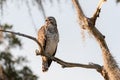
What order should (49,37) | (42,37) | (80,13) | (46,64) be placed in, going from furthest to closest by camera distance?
(49,37) → (42,37) → (46,64) → (80,13)

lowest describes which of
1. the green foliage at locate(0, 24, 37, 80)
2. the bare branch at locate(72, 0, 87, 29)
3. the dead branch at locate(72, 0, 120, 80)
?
the green foliage at locate(0, 24, 37, 80)

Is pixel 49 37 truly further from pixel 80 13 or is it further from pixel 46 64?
pixel 80 13

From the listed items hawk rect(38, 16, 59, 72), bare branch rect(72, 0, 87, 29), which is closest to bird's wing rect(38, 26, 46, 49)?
hawk rect(38, 16, 59, 72)

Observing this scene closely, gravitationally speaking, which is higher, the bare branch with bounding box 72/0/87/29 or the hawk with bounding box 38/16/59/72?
the bare branch with bounding box 72/0/87/29

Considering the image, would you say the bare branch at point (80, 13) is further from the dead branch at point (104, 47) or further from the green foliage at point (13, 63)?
the green foliage at point (13, 63)

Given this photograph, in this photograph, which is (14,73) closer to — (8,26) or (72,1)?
(8,26)

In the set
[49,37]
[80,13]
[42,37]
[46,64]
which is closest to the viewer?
[80,13]

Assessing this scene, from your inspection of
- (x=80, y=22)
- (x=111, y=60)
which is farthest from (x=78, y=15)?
(x=111, y=60)

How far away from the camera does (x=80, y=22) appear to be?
5344 mm

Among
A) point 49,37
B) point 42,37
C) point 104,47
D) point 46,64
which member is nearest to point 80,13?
point 104,47

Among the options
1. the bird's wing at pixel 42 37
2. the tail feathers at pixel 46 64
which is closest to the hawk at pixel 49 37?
the bird's wing at pixel 42 37

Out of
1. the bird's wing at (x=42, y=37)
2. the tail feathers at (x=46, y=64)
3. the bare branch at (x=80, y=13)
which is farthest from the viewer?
the bird's wing at (x=42, y=37)

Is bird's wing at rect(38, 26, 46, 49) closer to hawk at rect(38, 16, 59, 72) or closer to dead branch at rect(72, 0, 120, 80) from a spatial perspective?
hawk at rect(38, 16, 59, 72)

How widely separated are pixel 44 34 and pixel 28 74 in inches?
116
